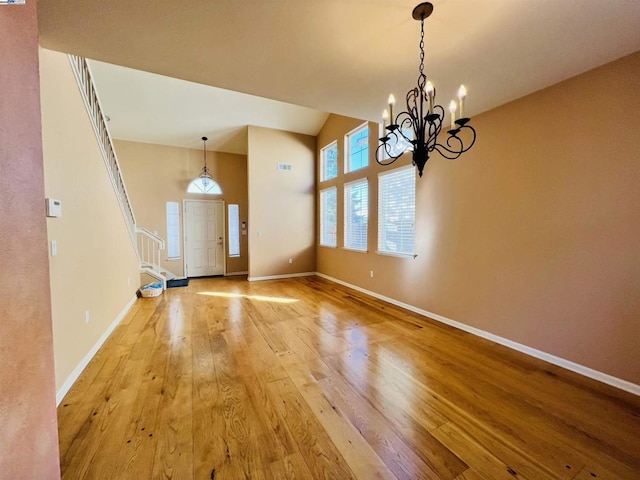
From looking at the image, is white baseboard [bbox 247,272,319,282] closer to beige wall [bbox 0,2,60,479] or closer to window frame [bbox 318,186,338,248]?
window frame [bbox 318,186,338,248]

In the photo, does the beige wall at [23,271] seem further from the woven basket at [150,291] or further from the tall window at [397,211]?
the woven basket at [150,291]

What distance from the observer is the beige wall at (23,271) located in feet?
2.57

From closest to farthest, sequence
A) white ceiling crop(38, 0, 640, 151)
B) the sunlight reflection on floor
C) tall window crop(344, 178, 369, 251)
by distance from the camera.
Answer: white ceiling crop(38, 0, 640, 151) < the sunlight reflection on floor < tall window crop(344, 178, 369, 251)

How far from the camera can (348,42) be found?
201 centimetres

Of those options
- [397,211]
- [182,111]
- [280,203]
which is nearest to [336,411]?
[397,211]

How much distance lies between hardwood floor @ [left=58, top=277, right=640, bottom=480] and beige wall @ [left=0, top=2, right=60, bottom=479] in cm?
70

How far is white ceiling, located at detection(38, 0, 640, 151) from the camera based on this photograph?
1.68 meters

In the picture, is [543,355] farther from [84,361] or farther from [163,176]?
[163,176]

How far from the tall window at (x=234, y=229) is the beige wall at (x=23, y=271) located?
640cm

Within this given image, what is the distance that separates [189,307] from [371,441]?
3.59 m

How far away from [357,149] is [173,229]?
506cm

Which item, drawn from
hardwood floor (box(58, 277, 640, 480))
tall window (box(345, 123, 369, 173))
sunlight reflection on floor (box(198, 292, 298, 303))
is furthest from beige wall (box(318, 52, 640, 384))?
sunlight reflection on floor (box(198, 292, 298, 303))

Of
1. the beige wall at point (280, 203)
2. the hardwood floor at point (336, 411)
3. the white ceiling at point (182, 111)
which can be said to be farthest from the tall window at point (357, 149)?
the hardwood floor at point (336, 411)

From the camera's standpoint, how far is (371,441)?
1.56 meters
